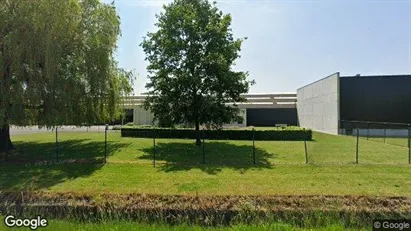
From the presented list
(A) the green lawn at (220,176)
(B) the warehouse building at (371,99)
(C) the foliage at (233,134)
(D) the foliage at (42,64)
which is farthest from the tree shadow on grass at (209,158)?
(B) the warehouse building at (371,99)

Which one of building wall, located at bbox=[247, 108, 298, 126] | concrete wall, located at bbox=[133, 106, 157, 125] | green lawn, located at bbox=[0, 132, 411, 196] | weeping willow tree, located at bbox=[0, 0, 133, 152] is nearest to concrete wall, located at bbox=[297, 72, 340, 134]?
building wall, located at bbox=[247, 108, 298, 126]

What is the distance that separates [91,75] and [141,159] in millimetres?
4734

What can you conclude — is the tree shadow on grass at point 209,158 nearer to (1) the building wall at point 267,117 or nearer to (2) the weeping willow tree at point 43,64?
(2) the weeping willow tree at point 43,64

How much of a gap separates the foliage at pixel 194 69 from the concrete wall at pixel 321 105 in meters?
15.9

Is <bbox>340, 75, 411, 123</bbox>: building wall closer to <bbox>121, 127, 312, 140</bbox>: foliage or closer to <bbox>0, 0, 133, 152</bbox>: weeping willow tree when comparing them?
<bbox>121, 127, 312, 140</bbox>: foliage

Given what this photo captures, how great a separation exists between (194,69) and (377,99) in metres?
21.8

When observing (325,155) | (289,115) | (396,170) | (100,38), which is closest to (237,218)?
(396,170)

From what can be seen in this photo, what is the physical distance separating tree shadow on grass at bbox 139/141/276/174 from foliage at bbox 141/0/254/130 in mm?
1587

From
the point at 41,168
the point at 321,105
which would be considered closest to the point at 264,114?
the point at 321,105

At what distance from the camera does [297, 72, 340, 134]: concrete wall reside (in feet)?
98.3

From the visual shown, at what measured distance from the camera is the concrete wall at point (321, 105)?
30.0m

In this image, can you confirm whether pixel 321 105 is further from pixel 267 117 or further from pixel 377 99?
pixel 267 117

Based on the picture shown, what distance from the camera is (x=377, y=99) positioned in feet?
99.6

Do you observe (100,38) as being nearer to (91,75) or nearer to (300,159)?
(91,75)
